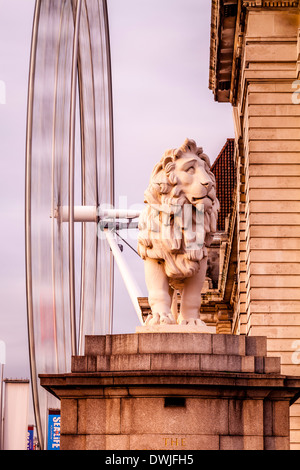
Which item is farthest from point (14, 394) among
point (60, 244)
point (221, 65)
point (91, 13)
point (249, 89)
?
point (221, 65)

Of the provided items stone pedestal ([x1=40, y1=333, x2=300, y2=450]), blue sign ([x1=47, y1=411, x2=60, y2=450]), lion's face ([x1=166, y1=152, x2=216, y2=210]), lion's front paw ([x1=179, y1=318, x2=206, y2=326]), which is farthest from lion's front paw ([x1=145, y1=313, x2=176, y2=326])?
blue sign ([x1=47, y1=411, x2=60, y2=450])

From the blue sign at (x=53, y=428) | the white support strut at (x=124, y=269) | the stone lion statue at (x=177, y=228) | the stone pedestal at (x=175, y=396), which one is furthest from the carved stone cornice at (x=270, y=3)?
the stone pedestal at (x=175, y=396)

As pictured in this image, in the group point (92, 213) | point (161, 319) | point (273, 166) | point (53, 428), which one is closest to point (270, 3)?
point (273, 166)

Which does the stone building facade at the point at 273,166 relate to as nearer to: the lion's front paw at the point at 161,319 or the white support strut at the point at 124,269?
the white support strut at the point at 124,269

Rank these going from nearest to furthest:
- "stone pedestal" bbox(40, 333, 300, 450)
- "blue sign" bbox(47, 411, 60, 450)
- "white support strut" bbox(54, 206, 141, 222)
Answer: "stone pedestal" bbox(40, 333, 300, 450), "blue sign" bbox(47, 411, 60, 450), "white support strut" bbox(54, 206, 141, 222)

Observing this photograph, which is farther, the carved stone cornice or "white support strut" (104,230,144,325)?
"white support strut" (104,230,144,325)

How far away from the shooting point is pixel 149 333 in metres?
18.5

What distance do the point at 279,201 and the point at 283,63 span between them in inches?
182

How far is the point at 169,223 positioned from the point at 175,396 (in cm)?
302

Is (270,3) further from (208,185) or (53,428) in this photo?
(208,185)

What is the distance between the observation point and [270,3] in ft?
128

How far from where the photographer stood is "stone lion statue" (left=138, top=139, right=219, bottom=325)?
19.4 m

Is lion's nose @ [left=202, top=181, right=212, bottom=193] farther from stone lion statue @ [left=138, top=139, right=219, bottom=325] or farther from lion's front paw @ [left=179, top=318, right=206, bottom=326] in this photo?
lion's front paw @ [left=179, top=318, right=206, bottom=326]

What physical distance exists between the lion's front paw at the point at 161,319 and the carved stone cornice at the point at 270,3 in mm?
21570
